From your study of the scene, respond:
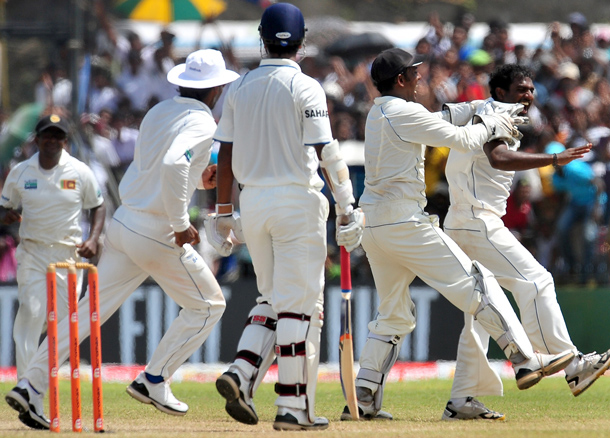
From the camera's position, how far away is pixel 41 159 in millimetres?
8883

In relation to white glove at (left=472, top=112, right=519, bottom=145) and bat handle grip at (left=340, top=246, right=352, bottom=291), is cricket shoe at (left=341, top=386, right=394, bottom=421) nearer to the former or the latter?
bat handle grip at (left=340, top=246, right=352, bottom=291)

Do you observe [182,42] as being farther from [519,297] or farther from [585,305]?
[519,297]

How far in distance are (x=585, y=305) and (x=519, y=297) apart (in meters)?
5.32

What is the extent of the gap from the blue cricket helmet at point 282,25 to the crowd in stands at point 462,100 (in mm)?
6174

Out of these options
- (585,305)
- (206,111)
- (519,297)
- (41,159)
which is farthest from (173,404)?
(585,305)

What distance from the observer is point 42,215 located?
29.1 ft

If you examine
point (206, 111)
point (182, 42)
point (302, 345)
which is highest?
point (182, 42)

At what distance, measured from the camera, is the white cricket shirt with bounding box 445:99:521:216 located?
690cm

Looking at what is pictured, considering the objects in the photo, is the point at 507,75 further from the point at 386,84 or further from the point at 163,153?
the point at 163,153

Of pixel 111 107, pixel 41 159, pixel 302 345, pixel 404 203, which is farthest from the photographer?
pixel 111 107

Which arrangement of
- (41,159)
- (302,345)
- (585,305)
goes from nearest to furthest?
(302,345)
(41,159)
(585,305)

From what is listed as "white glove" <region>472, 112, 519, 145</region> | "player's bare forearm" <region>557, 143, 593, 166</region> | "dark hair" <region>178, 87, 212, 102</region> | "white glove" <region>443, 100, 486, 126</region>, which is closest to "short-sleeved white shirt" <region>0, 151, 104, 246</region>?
"dark hair" <region>178, 87, 212, 102</region>

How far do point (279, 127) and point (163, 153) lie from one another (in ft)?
3.33

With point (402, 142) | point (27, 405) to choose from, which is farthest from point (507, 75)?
point (27, 405)
